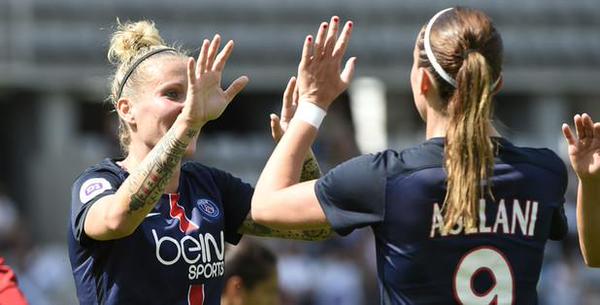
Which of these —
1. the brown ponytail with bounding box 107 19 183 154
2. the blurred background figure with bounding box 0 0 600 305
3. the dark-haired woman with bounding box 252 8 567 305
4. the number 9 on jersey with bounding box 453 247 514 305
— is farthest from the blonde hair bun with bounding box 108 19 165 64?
the blurred background figure with bounding box 0 0 600 305

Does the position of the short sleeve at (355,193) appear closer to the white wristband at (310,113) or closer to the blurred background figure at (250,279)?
the white wristband at (310,113)

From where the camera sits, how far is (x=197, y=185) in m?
4.47

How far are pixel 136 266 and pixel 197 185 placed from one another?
46 centimetres

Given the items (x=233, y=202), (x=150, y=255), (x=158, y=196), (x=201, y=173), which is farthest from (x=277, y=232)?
(x=158, y=196)

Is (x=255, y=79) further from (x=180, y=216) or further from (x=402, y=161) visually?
(x=402, y=161)

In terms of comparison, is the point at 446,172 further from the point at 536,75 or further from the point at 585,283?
the point at 536,75

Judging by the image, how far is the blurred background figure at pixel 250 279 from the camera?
17.3ft

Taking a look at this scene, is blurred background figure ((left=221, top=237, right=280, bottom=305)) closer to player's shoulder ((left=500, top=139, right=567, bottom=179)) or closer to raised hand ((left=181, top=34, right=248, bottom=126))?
raised hand ((left=181, top=34, right=248, bottom=126))

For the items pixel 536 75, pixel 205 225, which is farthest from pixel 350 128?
pixel 205 225

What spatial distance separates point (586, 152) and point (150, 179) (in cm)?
132

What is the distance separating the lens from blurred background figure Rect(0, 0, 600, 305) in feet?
44.8

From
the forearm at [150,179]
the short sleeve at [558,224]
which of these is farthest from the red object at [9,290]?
the short sleeve at [558,224]

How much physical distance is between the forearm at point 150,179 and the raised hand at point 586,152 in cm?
113

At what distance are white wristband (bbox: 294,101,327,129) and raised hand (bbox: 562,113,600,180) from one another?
75 cm
